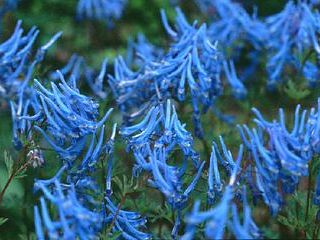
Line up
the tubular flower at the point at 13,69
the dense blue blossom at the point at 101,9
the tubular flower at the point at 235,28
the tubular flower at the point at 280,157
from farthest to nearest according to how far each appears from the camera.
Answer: the dense blue blossom at the point at 101,9
the tubular flower at the point at 235,28
the tubular flower at the point at 13,69
the tubular flower at the point at 280,157

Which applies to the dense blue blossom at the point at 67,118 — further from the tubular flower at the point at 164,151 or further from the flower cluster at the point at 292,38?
the flower cluster at the point at 292,38

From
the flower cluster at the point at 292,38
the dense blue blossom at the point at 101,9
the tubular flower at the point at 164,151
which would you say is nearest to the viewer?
the tubular flower at the point at 164,151

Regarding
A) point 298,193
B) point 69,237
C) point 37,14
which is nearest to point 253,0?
point 37,14

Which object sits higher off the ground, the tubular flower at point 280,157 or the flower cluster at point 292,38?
the flower cluster at point 292,38

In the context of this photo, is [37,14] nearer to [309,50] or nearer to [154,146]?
[309,50]

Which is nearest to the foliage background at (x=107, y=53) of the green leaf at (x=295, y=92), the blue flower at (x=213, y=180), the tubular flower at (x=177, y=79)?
the green leaf at (x=295, y=92)

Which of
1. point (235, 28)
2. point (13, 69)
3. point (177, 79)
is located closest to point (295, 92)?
point (235, 28)

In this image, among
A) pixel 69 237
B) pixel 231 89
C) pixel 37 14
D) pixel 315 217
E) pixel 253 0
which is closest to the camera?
pixel 69 237

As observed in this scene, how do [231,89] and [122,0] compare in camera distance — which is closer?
[231,89]

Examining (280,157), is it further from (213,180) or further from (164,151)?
(164,151)
